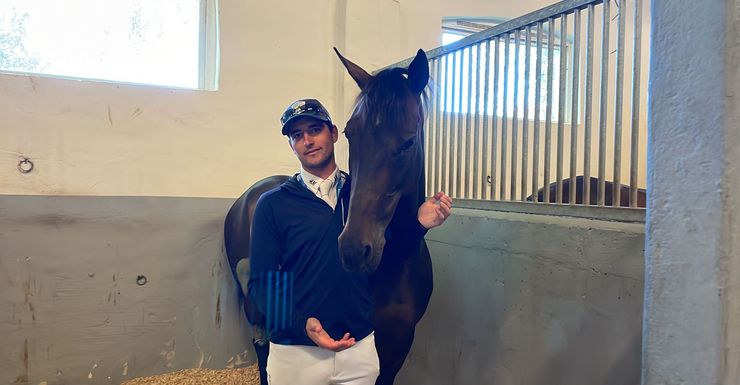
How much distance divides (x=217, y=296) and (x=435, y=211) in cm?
178

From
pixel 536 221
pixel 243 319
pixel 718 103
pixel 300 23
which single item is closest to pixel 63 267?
pixel 243 319

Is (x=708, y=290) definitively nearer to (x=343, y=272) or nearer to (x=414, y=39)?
(x=343, y=272)

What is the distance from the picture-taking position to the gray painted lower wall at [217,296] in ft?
4.44

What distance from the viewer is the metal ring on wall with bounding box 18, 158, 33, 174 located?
7.34 ft

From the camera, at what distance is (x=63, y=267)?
2.29 m

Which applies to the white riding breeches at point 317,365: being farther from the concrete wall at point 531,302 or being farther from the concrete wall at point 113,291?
the concrete wall at point 113,291

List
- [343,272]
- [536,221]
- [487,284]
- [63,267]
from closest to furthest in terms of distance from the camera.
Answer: [343,272] < [536,221] < [487,284] < [63,267]

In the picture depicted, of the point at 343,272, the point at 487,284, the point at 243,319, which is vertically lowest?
the point at 243,319

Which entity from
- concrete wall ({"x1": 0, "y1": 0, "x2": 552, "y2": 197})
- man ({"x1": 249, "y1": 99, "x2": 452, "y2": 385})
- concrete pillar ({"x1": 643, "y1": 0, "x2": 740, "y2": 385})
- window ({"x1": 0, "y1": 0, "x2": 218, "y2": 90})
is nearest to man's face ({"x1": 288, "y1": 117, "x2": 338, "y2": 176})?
man ({"x1": 249, "y1": 99, "x2": 452, "y2": 385})

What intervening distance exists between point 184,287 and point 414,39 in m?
2.06

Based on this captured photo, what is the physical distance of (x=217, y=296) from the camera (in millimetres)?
2643

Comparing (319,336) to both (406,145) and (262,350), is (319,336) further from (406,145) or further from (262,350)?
(262,350)

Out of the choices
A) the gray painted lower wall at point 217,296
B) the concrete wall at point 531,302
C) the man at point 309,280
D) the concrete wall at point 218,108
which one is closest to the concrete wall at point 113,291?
the gray painted lower wall at point 217,296

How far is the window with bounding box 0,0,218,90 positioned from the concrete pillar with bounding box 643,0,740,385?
2.39 meters
